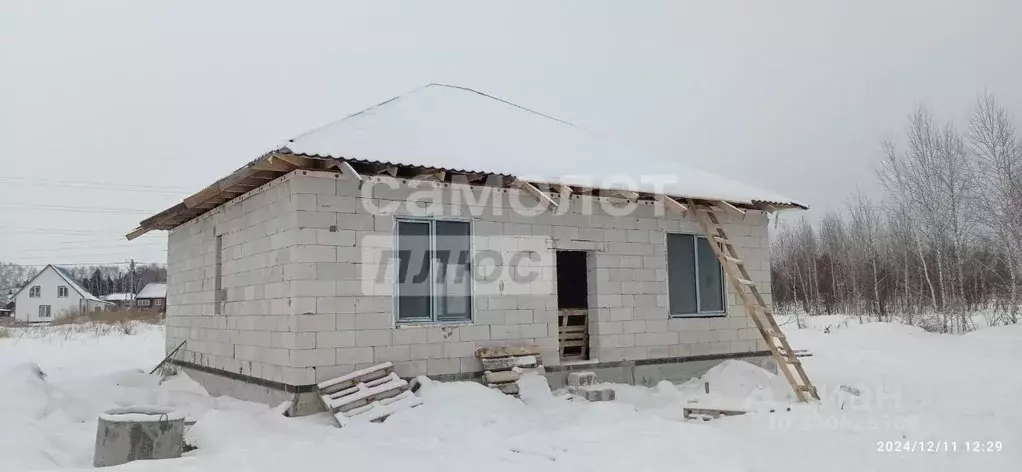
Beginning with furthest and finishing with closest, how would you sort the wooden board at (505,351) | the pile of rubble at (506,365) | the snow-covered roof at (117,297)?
the snow-covered roof at (117,297), the wooden board at (505,351), the pile of rubble at (506,365)

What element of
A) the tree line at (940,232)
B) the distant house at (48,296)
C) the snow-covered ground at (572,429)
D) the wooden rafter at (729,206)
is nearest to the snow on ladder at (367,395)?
the snow-covered ground at (572,429)

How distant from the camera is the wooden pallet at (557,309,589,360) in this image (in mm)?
10961

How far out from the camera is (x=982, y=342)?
16688mm

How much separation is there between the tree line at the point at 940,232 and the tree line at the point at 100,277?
2743 inches

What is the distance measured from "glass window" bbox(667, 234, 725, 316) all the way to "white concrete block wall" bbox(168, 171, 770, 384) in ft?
0.76

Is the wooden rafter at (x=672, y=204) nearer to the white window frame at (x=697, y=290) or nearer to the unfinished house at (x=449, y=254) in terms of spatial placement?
→ the unfinished house at (x=449, y=254)

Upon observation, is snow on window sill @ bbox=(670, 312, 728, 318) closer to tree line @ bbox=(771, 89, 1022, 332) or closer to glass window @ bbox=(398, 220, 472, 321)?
glass window @ bbox=(398, 220, 472, 321)

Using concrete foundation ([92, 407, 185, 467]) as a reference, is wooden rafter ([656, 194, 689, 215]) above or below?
above

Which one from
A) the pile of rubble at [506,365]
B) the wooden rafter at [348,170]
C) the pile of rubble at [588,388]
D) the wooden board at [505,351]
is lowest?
the pile of rubble at [588,388]

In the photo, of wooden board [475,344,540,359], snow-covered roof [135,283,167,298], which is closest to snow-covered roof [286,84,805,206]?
wooden board [475,344,540,359]

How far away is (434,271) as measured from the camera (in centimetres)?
861

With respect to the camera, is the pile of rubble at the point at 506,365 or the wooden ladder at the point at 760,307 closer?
the pile of rubble at the point at 506,365

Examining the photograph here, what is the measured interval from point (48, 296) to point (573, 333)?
65.9 metres

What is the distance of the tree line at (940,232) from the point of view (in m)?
20.7
